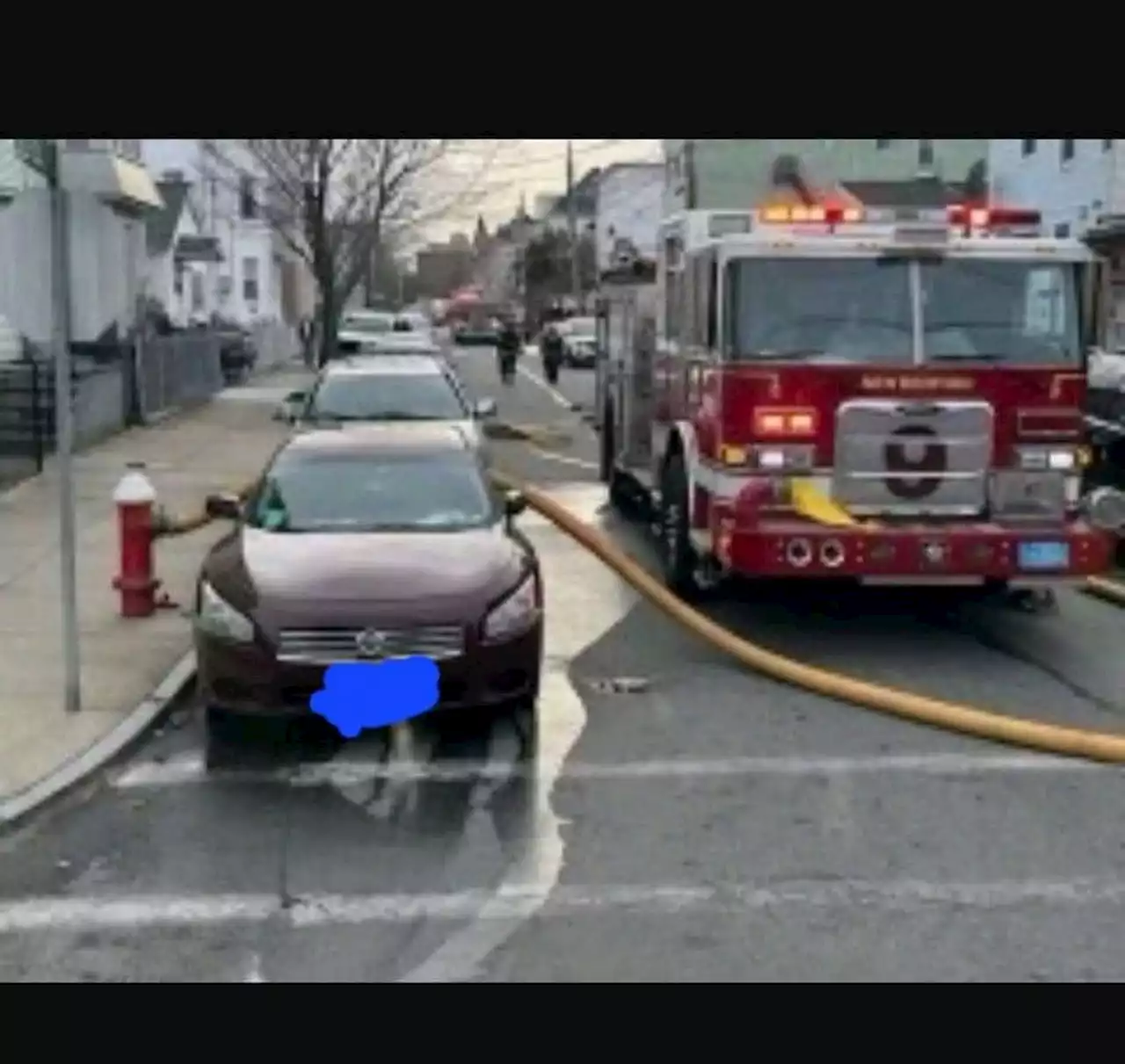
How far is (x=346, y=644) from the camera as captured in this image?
6879 mm

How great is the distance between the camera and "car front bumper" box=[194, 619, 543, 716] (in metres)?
6.87

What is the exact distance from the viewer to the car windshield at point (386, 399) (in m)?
13.9

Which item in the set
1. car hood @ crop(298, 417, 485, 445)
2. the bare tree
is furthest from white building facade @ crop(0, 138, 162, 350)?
car hood @ crop(298, 417, 485, 445)

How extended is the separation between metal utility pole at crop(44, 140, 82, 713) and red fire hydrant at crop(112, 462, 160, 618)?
1.72 meters

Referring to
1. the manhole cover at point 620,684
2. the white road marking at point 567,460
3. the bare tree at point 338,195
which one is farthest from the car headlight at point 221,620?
the bare tree at point 338,195

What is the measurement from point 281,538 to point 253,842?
2066 mm

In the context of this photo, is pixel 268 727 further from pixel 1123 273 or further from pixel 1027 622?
pixel 1123 273

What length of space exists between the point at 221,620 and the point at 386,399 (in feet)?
24.0

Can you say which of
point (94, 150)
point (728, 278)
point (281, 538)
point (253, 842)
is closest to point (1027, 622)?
point (728, 278)

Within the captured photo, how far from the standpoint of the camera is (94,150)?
20.7 metres

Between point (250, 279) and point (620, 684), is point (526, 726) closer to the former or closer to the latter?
point (620, 684)

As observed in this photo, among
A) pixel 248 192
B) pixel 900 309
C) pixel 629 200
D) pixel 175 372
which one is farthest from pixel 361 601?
pixel 629 200

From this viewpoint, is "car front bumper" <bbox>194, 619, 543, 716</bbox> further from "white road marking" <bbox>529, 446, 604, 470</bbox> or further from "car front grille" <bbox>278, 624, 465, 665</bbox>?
"white road marking" <bbox>529, 446, 604, 470</bbox>

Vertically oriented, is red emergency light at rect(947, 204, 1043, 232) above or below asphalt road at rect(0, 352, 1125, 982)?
above
